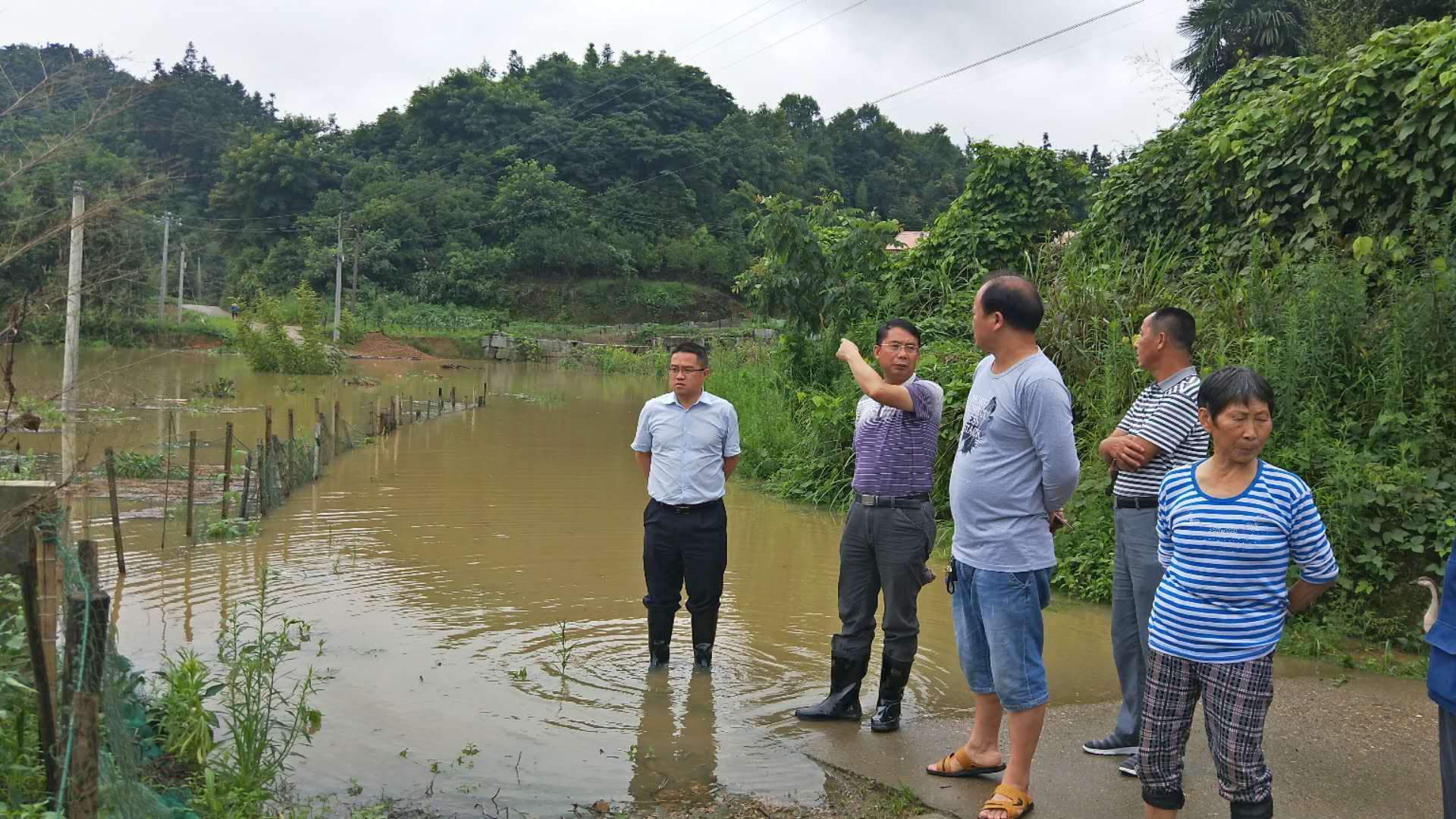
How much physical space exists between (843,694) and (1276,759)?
71.2 inches

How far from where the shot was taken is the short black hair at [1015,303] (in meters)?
4.00

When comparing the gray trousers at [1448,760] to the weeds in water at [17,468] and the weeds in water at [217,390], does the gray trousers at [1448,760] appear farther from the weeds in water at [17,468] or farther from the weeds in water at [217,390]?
the weeds in water at [217,390]

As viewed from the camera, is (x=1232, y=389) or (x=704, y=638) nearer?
(x=1232, y=389)

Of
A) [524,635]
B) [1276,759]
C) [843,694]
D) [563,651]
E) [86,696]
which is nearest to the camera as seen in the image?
[86,696]

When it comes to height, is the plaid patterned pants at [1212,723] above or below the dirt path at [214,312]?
below

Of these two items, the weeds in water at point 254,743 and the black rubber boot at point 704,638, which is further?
the black rubber boot at point 704,638

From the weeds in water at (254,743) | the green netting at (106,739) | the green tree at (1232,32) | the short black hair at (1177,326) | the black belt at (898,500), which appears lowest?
the weeds in water at (254,743)

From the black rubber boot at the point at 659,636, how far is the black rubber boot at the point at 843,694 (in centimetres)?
100

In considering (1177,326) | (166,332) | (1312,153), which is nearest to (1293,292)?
(1312,153)

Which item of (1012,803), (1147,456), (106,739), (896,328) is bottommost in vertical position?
(1012,803)

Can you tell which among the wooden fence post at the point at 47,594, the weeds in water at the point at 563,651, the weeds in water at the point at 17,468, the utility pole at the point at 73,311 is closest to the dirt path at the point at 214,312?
the utility pole at the point at 73,311

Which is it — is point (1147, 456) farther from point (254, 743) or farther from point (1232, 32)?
point (1232, 32)

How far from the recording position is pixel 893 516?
16.2 feet

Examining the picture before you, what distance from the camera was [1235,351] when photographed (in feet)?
26.4
